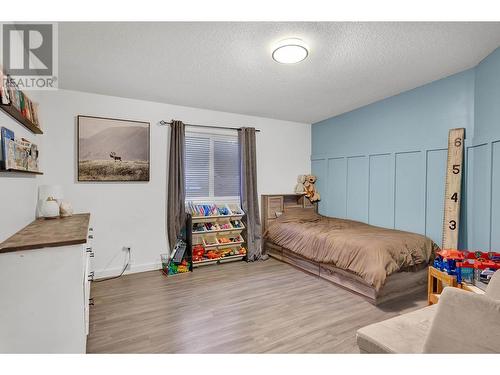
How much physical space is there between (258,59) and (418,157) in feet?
8.09

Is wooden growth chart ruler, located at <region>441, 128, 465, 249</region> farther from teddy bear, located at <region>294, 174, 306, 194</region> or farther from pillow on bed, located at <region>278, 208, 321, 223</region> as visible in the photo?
teddy bear, located at <region>294, 174, 306, 194</region>

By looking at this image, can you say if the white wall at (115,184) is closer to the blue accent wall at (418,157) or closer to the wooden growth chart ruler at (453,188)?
the blue accent wall at (418,157)

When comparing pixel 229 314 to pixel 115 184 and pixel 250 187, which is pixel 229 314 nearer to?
pixel 250 187

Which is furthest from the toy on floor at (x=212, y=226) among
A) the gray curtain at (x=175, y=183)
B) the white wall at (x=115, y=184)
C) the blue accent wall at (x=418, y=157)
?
the blue accent wall at (x=418, y=157)

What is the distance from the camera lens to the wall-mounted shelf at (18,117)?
1662 millimetres

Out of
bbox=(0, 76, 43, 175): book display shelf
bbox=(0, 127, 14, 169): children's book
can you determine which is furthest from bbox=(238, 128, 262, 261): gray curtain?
bbox=(0, 127, 14, 169): children's book

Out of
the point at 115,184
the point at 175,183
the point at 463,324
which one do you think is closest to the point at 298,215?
the point at 175,183

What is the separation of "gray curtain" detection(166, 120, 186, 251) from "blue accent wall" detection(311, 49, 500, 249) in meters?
2.74

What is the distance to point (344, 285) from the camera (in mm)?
2932

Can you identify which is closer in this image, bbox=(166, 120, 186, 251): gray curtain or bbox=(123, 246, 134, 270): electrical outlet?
bbox=(123, 246, 134, 270): electrical outlet

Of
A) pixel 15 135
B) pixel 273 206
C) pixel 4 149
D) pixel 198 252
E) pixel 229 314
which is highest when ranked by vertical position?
pixel 15 135

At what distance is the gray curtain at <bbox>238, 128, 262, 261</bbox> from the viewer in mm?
4152

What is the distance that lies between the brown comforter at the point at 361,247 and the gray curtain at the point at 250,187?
1.61ft

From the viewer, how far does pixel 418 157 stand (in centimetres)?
319
